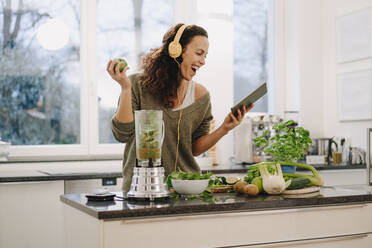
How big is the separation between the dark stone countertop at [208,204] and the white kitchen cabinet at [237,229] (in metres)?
0.02

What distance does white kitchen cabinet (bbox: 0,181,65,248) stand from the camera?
3148 mm

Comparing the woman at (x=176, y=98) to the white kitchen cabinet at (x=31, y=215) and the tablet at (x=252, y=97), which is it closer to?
the tablet at (x=252, y=97)

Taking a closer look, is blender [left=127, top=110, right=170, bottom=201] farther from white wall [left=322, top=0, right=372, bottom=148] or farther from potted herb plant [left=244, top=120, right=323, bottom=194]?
white wall [left=322, top=0, right=372, bottom=148]

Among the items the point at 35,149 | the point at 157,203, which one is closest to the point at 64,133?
the point at 35,149

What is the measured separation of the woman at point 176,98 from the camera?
7.36 ft

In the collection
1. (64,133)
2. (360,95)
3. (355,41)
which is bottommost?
(64,133)

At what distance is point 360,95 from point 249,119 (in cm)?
104

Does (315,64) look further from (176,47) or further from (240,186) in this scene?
(240,186)

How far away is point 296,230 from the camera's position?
1.86 m

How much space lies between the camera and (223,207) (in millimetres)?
1713

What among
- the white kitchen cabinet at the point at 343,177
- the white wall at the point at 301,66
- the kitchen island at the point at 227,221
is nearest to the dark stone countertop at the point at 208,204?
the kitchen island at the point at 227,221

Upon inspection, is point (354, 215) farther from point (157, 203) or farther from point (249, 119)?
point (249, 119)

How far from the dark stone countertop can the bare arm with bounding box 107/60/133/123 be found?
1.05ft

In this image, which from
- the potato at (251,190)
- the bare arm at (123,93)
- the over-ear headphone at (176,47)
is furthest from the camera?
the over-ear headphone at (176,47)
